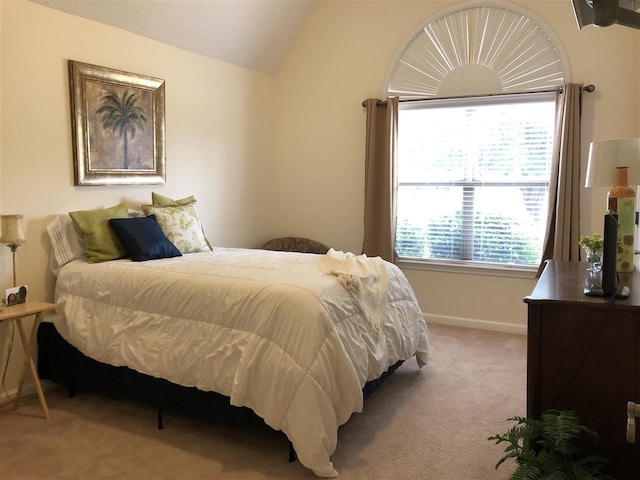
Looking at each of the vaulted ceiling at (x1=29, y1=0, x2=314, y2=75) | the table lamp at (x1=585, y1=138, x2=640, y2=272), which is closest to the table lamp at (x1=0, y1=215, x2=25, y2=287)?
the vaulted ceiling at (x1=29, y1=0, x2=314, y2=75)

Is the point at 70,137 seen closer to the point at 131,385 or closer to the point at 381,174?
the point at 131,385

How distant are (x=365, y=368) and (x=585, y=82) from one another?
3.08m

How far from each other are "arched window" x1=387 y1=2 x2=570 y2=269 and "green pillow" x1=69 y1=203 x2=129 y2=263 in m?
2.68

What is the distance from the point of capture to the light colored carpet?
247 cm

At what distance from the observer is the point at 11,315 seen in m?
2.80

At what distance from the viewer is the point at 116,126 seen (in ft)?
12.4

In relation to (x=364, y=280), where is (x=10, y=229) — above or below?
above

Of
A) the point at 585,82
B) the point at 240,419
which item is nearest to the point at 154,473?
the point at 240,419

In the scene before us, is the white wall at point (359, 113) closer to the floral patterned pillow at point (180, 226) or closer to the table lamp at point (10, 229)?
the floral patterned pillow at point (180, 226)

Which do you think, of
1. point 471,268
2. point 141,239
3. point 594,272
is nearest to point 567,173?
point 471,268

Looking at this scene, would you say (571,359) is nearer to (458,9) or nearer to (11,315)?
(11,315)

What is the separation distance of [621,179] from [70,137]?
324 cm

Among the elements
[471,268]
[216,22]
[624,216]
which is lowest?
[471,268]

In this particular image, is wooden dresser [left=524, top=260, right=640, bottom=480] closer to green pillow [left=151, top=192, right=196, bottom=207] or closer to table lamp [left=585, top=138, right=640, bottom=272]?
table lamp [left=585, top=138, right=640, bottom=272]
